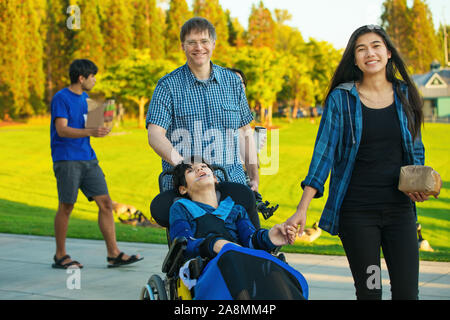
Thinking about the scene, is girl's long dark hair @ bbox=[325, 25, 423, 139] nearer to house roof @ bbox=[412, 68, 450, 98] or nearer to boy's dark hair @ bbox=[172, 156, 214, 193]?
boy's dark hair @ bbox=[172, 156, 214, 193]

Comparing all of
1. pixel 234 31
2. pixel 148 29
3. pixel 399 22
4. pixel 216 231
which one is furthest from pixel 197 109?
pixel 399 22

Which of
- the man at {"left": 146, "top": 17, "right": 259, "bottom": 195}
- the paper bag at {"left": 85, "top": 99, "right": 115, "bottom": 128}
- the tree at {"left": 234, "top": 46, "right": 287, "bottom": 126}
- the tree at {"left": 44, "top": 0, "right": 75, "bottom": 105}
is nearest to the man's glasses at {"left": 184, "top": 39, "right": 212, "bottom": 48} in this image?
the man at {"left": 146, "top": 17, "right": 259, "bottom": 195}

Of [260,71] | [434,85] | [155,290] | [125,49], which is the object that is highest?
[125,49]

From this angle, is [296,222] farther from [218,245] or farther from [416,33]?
[416,33]

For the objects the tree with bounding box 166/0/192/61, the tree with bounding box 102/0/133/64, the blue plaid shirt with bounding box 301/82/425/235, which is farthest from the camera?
the tree with bounding box 166/0/192/61

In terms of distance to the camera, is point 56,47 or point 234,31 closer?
point 56,47

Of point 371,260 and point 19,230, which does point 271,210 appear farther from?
point 19,230

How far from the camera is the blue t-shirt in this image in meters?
5.86

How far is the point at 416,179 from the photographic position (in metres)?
2.76

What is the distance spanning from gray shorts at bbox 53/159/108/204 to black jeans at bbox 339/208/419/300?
3458mm

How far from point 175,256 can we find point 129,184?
73.9ft

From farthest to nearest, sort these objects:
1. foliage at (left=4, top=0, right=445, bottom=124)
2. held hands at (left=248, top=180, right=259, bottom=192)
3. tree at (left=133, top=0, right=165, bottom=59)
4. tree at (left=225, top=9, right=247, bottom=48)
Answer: tree at (left=225, top=9, right=247, bottom=48)
tree at (left=133, top=0, right=165, bottom=59)
foliage at (left=4, top=0, right=445, bottom=124)
held hands at (left=248, top=180, right=259, bottom=192)

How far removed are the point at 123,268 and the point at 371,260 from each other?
3.48 metres

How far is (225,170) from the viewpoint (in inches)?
148
